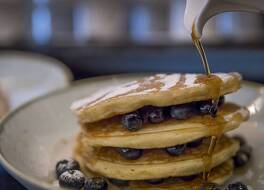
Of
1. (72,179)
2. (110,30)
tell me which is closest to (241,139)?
(72,179)

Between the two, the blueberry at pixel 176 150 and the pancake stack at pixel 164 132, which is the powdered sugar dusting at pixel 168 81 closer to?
the pancake stack at pixel 164 132

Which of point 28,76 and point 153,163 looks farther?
point 28,76

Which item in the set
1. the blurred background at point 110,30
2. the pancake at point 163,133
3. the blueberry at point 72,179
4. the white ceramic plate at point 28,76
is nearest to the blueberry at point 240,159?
the pancake at point 163,133

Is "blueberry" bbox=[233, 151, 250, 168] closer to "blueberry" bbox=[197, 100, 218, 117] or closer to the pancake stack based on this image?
the pancake stack

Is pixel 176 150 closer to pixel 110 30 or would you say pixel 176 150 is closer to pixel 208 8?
pixel 208 8

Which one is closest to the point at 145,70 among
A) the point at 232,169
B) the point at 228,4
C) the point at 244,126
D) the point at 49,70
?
the point at 49,70

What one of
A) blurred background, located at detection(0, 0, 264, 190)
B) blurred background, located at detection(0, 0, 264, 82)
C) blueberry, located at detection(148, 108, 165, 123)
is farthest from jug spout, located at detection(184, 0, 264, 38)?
blurred background, located at detection(0, 0, 264, 82)
